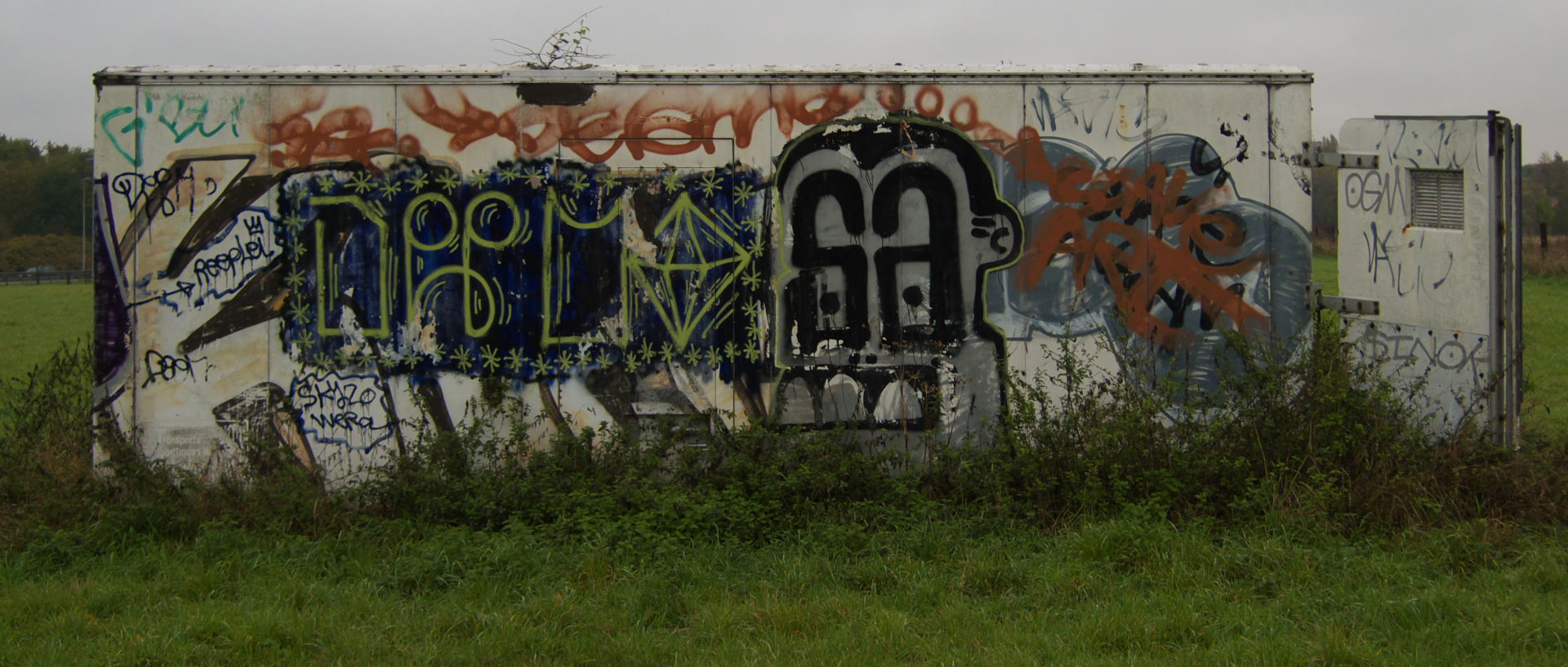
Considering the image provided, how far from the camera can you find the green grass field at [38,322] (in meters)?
16.1

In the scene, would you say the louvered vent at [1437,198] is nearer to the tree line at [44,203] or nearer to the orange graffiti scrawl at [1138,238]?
the orange graffiti scrawl at [1138,238]

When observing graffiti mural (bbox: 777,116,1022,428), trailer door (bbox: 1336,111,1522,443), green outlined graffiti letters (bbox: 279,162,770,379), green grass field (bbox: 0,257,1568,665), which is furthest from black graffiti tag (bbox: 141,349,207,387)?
trailer door (bbox: 1336,111,1522,443)

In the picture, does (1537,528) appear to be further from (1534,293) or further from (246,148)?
(1534,293)

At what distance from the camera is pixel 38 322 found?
2253 cm

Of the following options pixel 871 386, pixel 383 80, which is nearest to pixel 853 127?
pixel 871 386

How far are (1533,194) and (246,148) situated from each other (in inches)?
2193

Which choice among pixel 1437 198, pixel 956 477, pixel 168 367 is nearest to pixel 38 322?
pixel 168 367

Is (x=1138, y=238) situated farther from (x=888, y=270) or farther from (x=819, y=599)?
(x=819, y=599)

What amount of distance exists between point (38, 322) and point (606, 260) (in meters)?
20.8

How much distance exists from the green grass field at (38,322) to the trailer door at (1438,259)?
9.45 meters

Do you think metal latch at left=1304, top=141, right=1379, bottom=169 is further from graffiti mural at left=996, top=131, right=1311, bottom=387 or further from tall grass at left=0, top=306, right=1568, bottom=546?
tall grass at left=0, top=306, right=1568, bottom=546

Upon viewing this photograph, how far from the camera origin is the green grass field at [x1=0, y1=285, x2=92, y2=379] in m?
16.1

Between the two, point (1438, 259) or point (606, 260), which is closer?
point (1438, 259)

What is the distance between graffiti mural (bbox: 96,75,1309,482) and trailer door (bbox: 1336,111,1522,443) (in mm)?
1093
